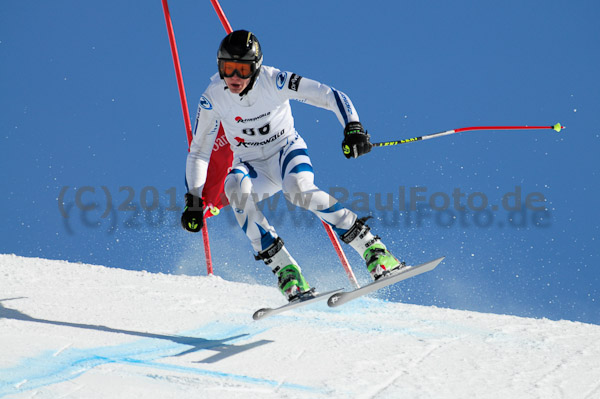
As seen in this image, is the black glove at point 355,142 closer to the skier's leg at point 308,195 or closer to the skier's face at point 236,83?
the skier's leg at point 308,195

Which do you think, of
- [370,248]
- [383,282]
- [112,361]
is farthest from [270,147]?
[112,361]

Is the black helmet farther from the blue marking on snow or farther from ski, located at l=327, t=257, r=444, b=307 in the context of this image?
the blue marking on snow

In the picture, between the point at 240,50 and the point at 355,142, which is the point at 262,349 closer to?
the point at 355,142

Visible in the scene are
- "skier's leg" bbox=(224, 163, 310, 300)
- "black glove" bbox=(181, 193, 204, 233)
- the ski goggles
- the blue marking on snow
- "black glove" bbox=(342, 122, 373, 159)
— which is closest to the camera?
the blue marking on snow

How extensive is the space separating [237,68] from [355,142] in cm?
99

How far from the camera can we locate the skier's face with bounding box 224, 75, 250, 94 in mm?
4680

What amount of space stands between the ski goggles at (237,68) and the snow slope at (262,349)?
2008 millimetres

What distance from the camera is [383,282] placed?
4488 mm

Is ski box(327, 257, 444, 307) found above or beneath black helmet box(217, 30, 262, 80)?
beneath

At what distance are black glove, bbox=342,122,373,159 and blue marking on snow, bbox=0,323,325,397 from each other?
160 centimetres

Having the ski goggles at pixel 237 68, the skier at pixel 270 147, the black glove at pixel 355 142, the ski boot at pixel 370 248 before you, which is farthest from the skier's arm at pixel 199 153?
the ski boot at pixel 370 248

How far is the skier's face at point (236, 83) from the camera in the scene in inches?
184

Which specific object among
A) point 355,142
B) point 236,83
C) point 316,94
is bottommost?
point 355,142

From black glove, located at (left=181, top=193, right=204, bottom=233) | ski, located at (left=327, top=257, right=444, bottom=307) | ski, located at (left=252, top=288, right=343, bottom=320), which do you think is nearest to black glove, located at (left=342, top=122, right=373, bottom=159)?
ski, located at (left=327, top=257, right=444, bottom=307)
